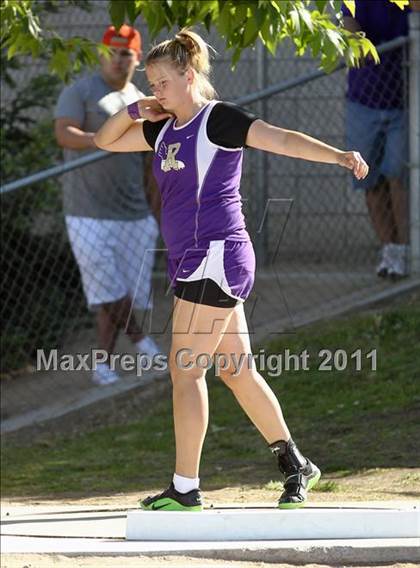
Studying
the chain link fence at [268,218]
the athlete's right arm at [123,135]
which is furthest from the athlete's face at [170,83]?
the chain link fence at [268,218]

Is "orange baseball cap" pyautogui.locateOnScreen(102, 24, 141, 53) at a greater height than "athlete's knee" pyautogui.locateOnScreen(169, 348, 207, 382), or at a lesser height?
greater

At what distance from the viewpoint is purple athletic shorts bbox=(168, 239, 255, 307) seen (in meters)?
4.95

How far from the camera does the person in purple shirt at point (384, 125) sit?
8.91 m

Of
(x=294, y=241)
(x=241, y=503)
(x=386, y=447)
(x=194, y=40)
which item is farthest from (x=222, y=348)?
(x=294, y=241)

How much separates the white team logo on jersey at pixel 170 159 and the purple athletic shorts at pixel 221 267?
1.07 feet

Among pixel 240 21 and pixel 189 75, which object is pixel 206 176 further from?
pixel 240 21

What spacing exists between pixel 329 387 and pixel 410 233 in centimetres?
160

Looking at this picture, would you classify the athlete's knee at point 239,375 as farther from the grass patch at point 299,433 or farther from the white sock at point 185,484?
the grass patch at point 299,433

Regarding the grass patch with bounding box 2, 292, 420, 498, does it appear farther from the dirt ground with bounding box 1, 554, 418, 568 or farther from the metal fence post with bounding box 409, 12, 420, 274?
the dirt ground with bounding box 1, 554, 418, 568

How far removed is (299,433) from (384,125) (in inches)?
106

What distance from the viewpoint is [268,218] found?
10.0 metres

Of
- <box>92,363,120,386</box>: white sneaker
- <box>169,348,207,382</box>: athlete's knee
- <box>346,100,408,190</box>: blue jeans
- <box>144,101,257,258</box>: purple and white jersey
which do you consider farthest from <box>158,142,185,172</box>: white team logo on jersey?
<box>346,100,408,190</box>: blue jeans

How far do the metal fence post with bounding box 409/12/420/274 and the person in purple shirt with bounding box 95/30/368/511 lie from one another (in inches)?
155

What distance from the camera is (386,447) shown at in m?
6.74
